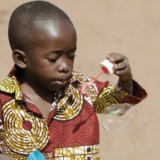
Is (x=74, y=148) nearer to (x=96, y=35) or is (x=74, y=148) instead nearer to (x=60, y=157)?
(x=60, y=157)

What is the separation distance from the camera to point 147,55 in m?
6.66

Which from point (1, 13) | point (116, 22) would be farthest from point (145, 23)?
point (1, 13)

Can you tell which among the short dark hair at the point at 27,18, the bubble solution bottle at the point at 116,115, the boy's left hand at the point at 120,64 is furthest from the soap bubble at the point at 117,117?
the short dark hair at the point at 27,18

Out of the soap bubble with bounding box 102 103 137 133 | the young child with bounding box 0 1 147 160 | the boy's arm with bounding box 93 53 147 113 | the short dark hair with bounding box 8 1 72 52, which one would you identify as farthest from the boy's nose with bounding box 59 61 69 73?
the soap bubble with bounding box 102 103 137 133

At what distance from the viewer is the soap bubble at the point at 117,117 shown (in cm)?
332

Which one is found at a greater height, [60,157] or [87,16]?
[87,16]

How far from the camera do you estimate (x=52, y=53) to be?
2957mm

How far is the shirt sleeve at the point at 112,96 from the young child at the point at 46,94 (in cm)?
5

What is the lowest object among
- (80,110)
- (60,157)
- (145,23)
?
(60,157)

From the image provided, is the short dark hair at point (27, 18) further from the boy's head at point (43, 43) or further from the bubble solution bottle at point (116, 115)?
the bubble solution bottle at point (116, 115)

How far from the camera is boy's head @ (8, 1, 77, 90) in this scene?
295 centimetres

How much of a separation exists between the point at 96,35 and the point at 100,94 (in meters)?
3.70

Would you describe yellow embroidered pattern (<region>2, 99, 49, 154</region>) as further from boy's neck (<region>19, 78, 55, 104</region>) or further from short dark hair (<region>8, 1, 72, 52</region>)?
short dark hair (<region>8, 1, 72, 52</region>)

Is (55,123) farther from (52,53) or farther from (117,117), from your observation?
(117,117)
